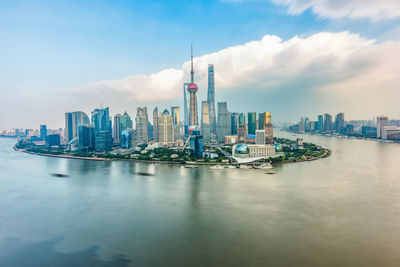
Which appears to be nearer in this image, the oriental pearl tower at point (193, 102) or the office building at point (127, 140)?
the office building at point (127, 140)

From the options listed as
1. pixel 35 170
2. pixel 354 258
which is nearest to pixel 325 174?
pixel 354 258

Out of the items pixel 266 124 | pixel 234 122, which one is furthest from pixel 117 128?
pixel 266 124

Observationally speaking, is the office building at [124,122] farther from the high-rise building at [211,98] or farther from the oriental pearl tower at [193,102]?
the high-rise building at [211,98]

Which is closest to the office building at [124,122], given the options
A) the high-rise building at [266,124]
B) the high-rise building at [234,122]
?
the high-rise building at [234,122]

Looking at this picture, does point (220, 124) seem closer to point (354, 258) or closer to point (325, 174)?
point (325, 174)

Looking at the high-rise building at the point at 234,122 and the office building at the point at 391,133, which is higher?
the high-rise building at the point at 234,122

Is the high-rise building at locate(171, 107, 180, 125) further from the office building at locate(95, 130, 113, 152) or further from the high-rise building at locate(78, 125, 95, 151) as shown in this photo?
the high-rise building at locate(78, 125, 95, 151)

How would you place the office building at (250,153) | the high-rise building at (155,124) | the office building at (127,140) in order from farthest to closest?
the high-rise building at (155,124), the office building at (127,140), the office building at (250,153)

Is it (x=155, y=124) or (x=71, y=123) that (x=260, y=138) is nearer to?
(x=155, y=124)
